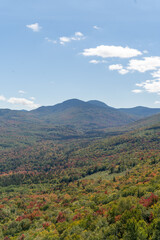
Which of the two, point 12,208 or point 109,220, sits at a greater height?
point 109,220

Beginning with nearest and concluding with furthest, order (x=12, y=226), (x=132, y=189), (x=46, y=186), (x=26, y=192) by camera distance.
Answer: (x=132, y=189) → (x=12, y=226) → (x=26, y=192) → (x=46, y=186)

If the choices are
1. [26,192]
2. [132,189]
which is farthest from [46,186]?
[132,189]

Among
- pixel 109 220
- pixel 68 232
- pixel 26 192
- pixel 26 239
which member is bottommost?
pixel 26 192

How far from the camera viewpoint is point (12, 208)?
124 metres

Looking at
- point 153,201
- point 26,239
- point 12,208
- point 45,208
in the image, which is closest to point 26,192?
point 12,208

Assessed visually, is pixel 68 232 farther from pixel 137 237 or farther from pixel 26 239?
pixel 137 237

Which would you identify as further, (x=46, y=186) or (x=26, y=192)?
(x=46, y=186)

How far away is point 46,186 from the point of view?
196m

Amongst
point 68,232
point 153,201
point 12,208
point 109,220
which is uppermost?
point 153,201

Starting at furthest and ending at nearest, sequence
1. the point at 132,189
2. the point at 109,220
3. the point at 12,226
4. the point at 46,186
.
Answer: the point at 46,186, the point at 12,226, the point at 132,189, the point at 109,220

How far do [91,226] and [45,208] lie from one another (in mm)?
74707

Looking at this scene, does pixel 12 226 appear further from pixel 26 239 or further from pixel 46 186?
pixel 46 186

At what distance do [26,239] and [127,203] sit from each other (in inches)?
1626

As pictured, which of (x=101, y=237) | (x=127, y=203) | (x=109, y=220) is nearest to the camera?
(x=101, y=237)
